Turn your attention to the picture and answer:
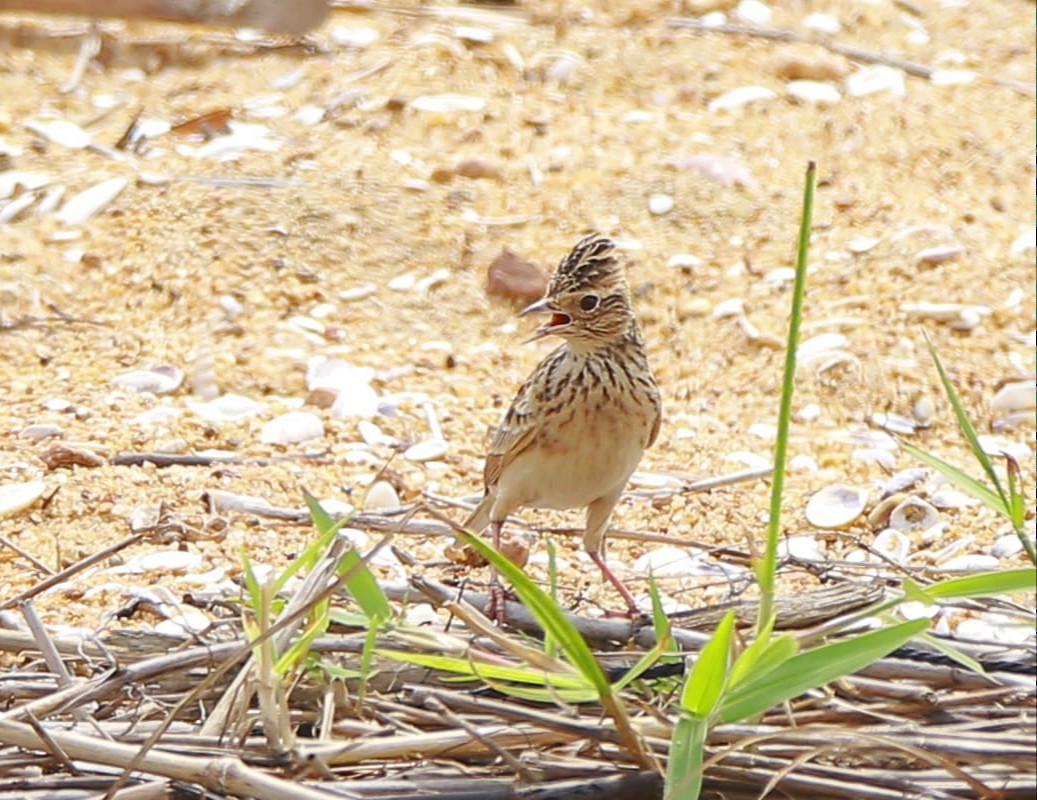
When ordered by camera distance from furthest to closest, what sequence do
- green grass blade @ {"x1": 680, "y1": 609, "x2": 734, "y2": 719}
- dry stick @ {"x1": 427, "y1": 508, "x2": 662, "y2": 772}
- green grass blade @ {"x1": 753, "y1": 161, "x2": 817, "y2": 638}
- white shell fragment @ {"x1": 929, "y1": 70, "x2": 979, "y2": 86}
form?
white shell fragment @ {"x1": 929, "y1": 70, "x2": 979, "y2": 86} < dry stick @ {"x1": 427, "y1": 508, "x2": 662, "y2": 772} < green grass blade @ {"x1": 680, "y1": 609, "x2": 734, "y2": 719} < green grass blade @ {"x1": 753, "y1": 161, "x2": 817, "y2": 638}

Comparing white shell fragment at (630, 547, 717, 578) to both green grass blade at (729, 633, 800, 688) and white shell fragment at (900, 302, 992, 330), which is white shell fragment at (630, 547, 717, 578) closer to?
green grass blade at (729, 633, 800, 688)

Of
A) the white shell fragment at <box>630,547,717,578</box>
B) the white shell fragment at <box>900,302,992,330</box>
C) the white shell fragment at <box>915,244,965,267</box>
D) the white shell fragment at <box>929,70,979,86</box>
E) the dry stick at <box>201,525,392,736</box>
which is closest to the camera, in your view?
the dry stick at <box>201,525,392,736</box>

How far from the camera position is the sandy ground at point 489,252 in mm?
4164

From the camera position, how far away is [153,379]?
4707 mm

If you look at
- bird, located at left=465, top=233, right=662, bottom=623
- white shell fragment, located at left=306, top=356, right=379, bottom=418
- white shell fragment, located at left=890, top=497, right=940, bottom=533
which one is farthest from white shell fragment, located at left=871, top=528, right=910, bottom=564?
white shell fragment, located at left=306, top=356, right=379, bottom=418

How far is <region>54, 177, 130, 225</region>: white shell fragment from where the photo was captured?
18.2 ft

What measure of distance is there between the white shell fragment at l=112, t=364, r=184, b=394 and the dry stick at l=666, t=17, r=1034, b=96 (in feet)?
10.2

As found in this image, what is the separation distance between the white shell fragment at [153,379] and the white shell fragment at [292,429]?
1.22ft

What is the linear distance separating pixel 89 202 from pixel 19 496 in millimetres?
1894

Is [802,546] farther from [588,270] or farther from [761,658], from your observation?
[761,658]

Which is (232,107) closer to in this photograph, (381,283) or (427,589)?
(381,283)

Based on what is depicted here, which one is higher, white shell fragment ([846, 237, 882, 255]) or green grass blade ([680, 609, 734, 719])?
green grass blade ([680, 609, 734, 719])

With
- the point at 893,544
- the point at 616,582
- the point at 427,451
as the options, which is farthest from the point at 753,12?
the point at 616,582

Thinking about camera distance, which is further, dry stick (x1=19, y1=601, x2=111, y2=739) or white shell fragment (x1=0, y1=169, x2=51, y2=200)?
white shell fragment (x1=0, y1=169, x2=51, y2=200)
